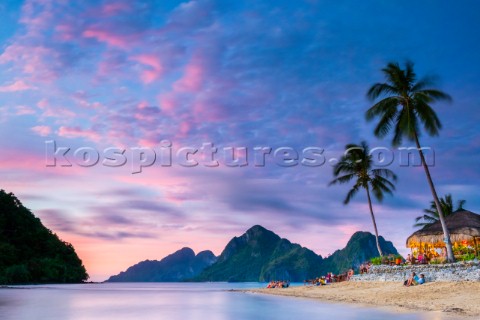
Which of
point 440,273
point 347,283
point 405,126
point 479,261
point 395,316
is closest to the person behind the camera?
point 395,316

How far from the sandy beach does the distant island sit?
65.2m

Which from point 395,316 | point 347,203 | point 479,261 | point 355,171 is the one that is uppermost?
point 355,171

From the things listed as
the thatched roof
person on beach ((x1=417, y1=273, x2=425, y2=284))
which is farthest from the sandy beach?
the thatched roof

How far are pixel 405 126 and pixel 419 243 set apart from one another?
9446mm

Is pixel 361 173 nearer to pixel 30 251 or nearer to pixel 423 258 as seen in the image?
pixel 423 258

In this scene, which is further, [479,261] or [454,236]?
[454,236]

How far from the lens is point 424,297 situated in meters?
23.8

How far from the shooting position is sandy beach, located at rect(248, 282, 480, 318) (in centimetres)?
1930

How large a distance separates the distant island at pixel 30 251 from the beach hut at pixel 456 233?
220ft

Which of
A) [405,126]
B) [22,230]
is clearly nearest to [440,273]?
[405,126]

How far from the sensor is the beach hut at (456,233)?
30719mm

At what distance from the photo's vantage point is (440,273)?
27062mm

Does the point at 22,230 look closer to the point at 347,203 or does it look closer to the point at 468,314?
the point at 347,203

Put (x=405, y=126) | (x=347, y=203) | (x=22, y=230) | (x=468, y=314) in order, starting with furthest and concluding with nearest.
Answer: (x=22, y=230) < (x=347, y=203) < (x=405, y=126) < (x=468, y=314)
